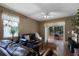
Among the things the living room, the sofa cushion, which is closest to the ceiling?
the living room

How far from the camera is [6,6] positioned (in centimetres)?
183

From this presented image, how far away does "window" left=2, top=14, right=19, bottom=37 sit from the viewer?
1.84 metres

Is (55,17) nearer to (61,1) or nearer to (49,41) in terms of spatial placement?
(61,1)

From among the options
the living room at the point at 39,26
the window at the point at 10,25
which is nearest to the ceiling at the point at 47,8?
the living room at the point at 39,26


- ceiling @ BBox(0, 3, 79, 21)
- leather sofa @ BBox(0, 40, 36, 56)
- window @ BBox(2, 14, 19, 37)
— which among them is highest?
ceiling @ BBox(0, 3, 79, 21)

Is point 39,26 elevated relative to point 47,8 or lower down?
lower down

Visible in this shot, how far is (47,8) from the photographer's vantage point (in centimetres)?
186

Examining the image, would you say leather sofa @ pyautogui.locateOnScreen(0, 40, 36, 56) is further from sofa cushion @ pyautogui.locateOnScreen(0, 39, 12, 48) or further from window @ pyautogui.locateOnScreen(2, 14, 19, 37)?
window @ pyautogui.locateOnScreen(2, 14, 19, 37)

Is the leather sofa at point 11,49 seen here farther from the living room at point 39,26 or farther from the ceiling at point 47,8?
the ceiling at point 47,8

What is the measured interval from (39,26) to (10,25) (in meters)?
0.47

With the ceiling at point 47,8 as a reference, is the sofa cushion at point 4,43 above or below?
below

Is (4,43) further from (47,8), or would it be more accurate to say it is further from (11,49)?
(47,8)

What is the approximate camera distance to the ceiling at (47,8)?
6.05 ft

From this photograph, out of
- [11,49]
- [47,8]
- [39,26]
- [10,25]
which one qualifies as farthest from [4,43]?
[47,8]
